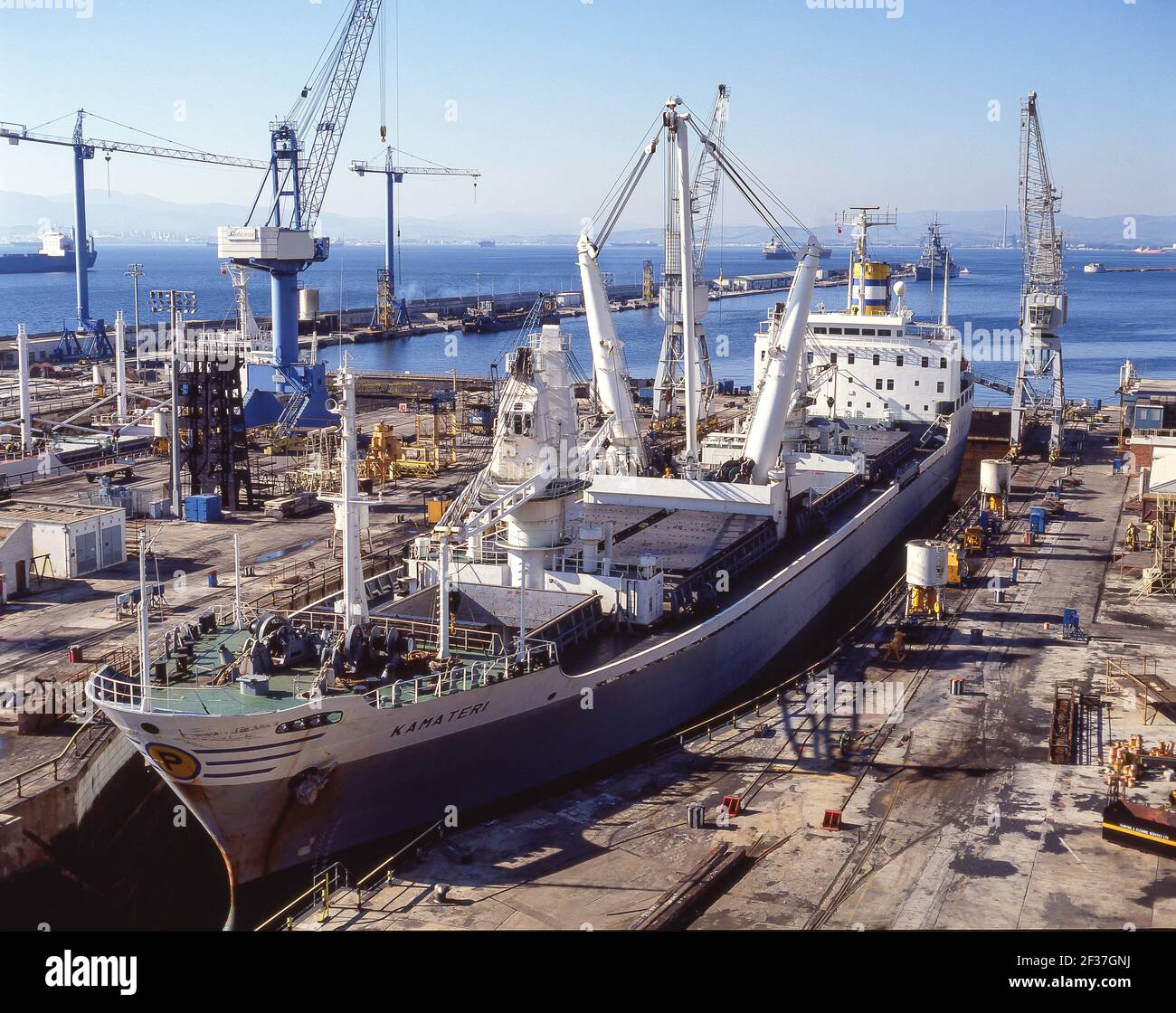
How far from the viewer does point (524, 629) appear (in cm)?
2066

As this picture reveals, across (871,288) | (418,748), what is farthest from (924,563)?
(871,288)

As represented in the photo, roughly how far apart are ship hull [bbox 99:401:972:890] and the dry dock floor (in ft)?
2.70

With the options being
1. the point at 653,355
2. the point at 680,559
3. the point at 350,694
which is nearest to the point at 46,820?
the point at 350,694

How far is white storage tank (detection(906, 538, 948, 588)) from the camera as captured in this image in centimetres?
3027

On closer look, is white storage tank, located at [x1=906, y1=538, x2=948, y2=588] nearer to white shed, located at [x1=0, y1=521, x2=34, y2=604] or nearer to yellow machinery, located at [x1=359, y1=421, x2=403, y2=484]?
white shed, located at [x1=0, y1=521, x2=34, y2=604]

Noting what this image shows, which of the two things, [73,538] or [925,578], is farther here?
[73,538]

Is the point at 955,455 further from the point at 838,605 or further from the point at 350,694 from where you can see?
the point at 350,694

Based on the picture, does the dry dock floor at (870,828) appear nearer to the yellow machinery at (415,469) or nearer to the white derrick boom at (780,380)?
the white derrick boom at (780,380)

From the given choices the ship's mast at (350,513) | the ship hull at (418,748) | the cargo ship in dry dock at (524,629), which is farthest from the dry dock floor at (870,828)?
the ship's mast at (350,513)

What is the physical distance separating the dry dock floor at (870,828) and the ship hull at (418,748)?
822 mm

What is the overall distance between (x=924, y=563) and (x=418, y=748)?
1596 cm

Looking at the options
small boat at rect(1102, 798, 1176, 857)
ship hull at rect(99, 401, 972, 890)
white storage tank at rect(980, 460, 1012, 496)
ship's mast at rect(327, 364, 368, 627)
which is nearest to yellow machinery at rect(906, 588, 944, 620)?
ship hull at rect(99, 401, 972, 890)

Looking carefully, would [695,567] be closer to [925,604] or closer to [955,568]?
[925,604]

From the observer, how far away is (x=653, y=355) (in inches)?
4606
